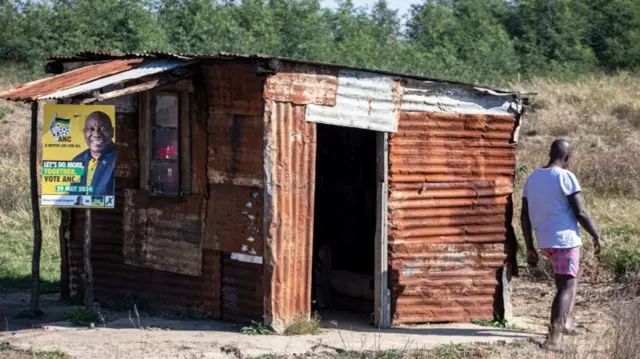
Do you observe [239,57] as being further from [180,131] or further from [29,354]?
[29,354]

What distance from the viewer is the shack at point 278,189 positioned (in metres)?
9.24

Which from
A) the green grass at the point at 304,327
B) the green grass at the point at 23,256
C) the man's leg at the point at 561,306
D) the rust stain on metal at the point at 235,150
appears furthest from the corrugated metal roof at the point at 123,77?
the man's leg at the point at 561,306

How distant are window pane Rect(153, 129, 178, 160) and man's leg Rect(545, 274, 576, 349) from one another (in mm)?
4068

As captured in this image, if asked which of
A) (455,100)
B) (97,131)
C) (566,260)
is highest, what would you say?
(455,100)

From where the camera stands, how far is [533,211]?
900cm

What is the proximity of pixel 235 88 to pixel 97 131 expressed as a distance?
4.67ft

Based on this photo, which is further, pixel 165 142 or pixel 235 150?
pixel 165 142

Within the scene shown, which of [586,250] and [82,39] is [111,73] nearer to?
[586,250]

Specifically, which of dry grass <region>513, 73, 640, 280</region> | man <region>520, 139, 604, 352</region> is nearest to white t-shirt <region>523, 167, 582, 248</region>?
man <region>520, 139, 604, 352</region>

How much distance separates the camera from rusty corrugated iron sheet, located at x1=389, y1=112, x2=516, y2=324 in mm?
10023

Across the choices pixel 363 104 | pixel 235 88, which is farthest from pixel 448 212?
pixel 235 88

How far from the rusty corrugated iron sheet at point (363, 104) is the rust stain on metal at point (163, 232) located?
1585mm

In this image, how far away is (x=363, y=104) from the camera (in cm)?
966

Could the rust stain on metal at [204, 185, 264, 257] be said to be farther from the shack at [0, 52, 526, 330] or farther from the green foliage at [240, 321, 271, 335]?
the green foliage at [240, 321, 271, 335]
